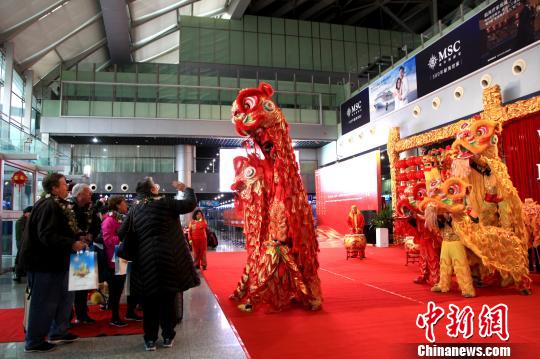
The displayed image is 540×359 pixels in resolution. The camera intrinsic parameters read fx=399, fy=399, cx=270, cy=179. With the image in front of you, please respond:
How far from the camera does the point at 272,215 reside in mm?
3789

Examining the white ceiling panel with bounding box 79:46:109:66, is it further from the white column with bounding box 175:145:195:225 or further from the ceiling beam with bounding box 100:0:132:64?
the white column with bounding box 175:145:195:225

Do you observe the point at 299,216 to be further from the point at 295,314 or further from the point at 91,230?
the point at 91,230

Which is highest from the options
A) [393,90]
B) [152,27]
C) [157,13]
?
[152,27]

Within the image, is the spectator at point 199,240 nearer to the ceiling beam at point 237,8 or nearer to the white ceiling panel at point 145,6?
the white ceiling panel at point 145,6

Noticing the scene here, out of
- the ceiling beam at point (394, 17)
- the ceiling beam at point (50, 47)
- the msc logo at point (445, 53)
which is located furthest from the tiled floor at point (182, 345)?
the ceiling beam at point (394, 17)

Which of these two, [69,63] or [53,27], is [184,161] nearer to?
[69,63]

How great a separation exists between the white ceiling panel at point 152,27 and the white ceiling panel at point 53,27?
2373mm

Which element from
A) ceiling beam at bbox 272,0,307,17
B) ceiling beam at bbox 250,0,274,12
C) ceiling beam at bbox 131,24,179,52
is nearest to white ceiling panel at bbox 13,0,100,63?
ceiling beam at bbox 131,24,179,52

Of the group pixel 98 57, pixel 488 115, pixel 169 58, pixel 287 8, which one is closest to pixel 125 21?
pixel 98 57

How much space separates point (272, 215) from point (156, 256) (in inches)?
55.0

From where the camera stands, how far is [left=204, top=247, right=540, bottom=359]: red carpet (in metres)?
2.60

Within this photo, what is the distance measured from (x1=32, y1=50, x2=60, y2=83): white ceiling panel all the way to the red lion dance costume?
1244 centimetres

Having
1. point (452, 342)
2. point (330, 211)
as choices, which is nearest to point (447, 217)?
point (452, 342)

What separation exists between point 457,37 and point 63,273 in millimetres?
8326
